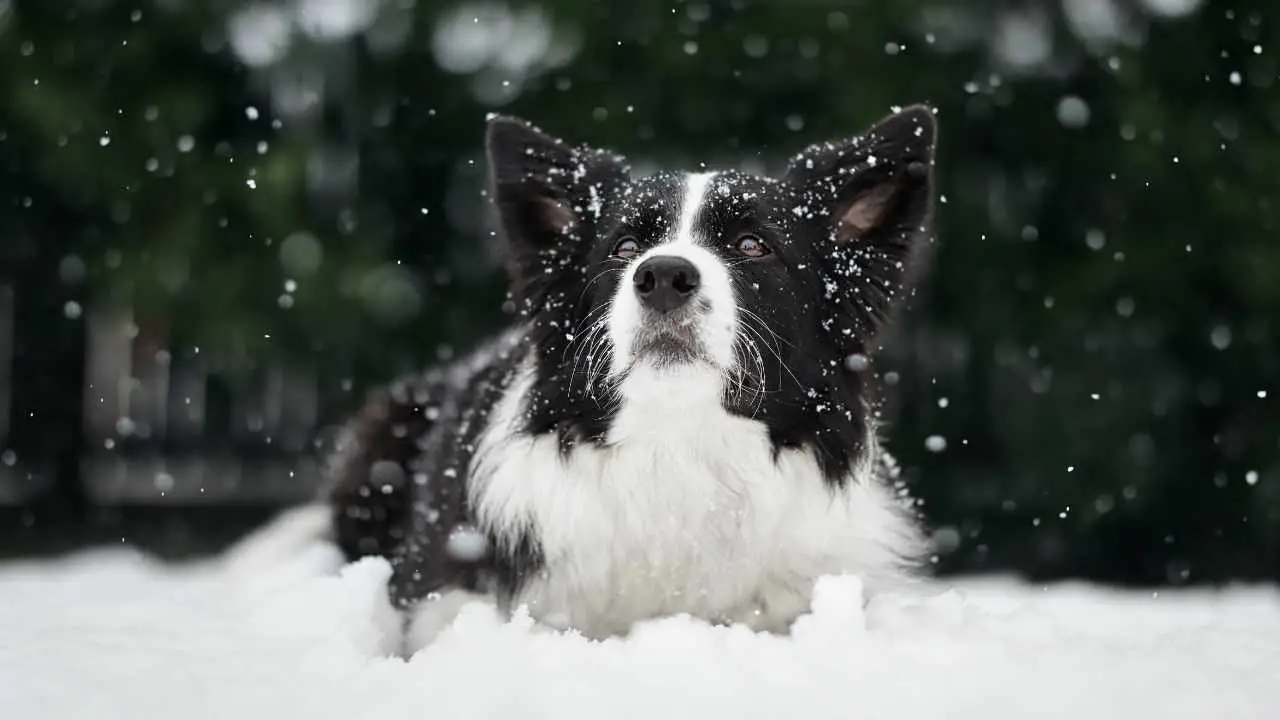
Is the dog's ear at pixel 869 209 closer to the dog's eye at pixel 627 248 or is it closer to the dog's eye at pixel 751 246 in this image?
the dog's eye at pixel 751 246

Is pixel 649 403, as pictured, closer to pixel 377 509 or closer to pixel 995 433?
pixel 377 509

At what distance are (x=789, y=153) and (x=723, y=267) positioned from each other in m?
4.50

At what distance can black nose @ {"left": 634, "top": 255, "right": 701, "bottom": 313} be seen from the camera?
11.8ft

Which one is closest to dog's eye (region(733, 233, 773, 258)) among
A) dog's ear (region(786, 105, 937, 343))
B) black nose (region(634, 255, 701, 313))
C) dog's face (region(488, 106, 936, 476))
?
dog's face (region(488, 106, 936, 476))

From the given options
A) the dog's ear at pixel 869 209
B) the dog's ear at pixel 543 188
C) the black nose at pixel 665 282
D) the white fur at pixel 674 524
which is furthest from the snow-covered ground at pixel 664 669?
the dog's ear at pixel 543 188

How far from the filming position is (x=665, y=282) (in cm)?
361

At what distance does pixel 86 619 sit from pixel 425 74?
527cm

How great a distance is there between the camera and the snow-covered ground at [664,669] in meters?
2.79

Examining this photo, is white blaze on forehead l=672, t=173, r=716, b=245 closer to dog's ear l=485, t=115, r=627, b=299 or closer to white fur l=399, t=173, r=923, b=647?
white fur l=399, t=173, r=923, b=647

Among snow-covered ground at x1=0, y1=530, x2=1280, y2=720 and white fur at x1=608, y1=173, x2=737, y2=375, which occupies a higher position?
white fur at x1=608, y1=173, x2=737, y2=375

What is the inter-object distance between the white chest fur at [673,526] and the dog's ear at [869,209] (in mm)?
589

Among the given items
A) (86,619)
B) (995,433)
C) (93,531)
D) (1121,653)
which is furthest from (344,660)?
(93,531)

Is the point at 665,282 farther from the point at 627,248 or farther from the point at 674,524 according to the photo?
the point at 674,524

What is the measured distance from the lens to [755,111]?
823cm
